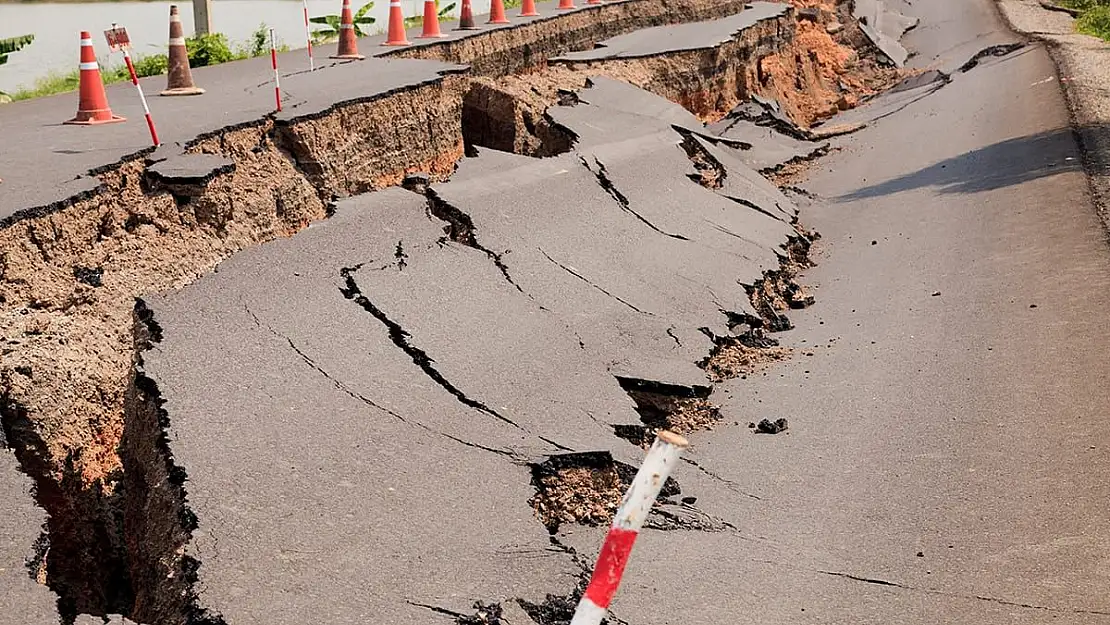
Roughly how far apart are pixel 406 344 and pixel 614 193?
4366 mm

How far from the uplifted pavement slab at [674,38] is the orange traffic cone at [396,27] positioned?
192 cm

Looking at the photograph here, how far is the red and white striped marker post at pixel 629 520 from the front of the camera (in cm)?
313

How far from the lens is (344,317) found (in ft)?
23.7

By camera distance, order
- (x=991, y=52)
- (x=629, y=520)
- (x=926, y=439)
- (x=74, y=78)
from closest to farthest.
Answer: (x=629, y=520) < (x=926, y=439) < (x=74, y=78) < (x=991, y=52)

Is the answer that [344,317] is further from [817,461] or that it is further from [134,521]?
[817,461]

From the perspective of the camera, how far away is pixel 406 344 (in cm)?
715

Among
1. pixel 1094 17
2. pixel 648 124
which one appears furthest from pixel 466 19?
pixel 1094 17

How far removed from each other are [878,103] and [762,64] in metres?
3.04

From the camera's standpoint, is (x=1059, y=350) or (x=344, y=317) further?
(x=1059, y=350)

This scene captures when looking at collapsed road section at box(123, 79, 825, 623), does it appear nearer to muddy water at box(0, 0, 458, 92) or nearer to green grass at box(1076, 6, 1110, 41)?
muddy water at box(0, 0, 458, 92)

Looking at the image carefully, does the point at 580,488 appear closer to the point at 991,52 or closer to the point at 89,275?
the point at 89,275

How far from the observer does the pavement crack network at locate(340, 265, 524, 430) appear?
672 centimetres

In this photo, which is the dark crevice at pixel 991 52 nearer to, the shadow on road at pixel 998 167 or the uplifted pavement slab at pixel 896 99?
the uplifted pavement slab at pixel 896 99

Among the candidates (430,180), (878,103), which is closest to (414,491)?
(430,180)
